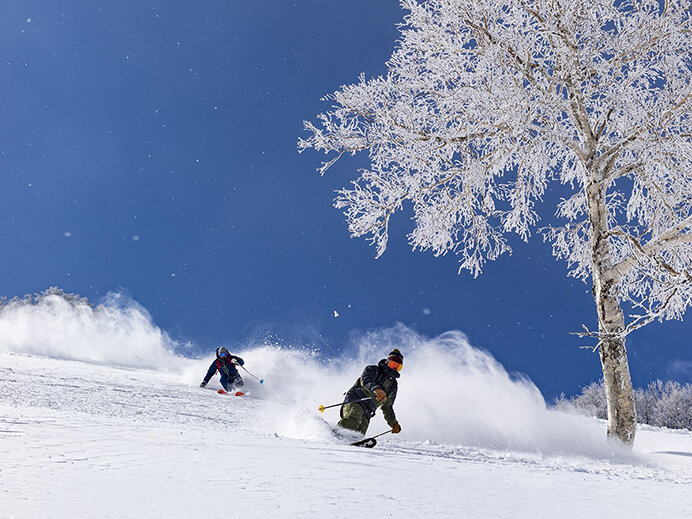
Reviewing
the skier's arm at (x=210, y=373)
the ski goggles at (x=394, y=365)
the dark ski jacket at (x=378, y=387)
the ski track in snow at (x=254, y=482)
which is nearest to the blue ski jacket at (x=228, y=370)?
the skier's arm at (x=210, y=373)

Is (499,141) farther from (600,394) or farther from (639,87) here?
(600,394)

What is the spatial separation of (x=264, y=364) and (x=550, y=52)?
38.6 feet

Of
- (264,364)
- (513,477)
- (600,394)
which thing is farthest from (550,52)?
(600,394)

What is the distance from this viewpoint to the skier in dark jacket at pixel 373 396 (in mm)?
7141

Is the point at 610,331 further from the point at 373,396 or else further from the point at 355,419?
the point at 355,419

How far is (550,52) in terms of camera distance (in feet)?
32.1

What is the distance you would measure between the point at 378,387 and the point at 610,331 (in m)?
5.26

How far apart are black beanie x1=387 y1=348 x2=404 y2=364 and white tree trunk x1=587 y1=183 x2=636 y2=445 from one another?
4139mm

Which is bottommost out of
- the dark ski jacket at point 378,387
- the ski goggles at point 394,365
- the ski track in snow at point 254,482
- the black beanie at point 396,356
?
the ski track in snow at point 254,482

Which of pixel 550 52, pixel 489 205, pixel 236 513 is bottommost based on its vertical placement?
pixel 236 513

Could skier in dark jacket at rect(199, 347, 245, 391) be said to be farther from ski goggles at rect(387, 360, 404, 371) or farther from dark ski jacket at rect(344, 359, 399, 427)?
ski goggles at rect(387, 360, 404, 371)

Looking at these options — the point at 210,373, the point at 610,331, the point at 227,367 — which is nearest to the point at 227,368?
the point at 227,367

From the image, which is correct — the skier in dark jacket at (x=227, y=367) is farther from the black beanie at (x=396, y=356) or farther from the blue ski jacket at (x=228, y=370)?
the black beanie at (x=396, y=356)

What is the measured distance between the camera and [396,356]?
768 centimetres
